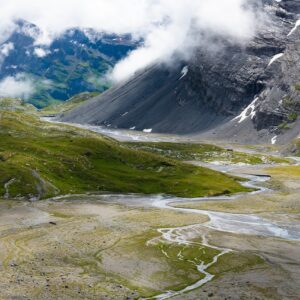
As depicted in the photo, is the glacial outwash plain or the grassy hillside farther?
the grassy hillside

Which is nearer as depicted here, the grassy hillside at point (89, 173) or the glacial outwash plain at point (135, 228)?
the glacial outwash plain at point (135, 228)

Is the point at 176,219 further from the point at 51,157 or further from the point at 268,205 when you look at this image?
the point at 51,157

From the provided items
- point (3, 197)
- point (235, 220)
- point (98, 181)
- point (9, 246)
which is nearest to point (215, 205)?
point (235, 220)

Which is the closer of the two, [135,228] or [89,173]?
[135,228]

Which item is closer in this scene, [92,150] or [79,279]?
[79,279]

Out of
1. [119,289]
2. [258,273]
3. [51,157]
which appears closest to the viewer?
[119,289]

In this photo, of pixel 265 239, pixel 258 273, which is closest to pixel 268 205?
pixel 265 239

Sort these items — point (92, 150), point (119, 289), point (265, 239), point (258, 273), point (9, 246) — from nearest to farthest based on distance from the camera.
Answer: point (119, 289) < point (258, 273) < point (9, 246) < point (265, 239) < point (92, 150)

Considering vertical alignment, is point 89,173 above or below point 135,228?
above
